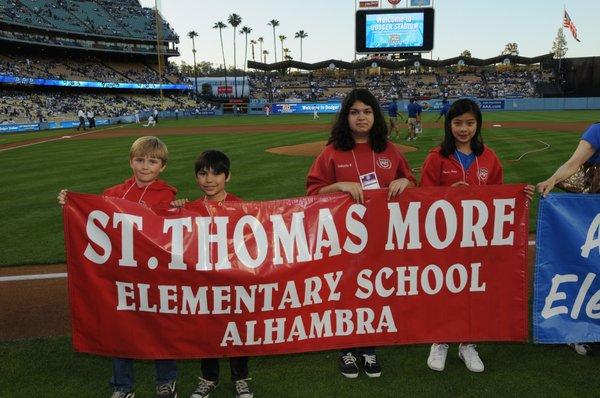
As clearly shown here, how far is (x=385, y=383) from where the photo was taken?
11.5ft

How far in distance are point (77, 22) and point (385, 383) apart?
77172mm

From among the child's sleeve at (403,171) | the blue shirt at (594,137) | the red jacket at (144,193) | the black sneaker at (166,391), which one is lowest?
the black sneaker at (166,391)

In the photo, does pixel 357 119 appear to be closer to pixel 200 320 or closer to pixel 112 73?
pixel 200 320

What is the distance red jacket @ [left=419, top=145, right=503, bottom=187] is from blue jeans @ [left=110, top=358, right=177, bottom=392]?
245 cm

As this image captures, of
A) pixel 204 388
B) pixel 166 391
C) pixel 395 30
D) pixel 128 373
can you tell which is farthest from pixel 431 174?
pixel 395 30

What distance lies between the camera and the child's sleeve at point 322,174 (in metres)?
3.70

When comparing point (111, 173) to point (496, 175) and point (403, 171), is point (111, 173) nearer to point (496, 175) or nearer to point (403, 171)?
point (403, 171)

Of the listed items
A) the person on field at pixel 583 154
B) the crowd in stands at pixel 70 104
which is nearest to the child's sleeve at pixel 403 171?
the person on field at pixel 583 154

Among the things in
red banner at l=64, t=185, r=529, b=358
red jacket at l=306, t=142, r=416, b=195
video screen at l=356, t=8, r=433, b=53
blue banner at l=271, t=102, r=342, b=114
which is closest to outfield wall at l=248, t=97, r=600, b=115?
blue banner at l=271, t=102, r=342, b=114

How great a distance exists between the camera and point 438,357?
12.2 ft

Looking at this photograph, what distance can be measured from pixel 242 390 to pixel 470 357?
1846mm

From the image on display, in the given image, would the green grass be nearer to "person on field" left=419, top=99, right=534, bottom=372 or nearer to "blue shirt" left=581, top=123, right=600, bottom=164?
"blue shirt" left=581, top=123, right=600, bottom=164

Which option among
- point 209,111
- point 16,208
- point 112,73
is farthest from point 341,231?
point 112,73

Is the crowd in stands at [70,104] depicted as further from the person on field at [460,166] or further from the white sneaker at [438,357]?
the white sneaker at [438,357]
